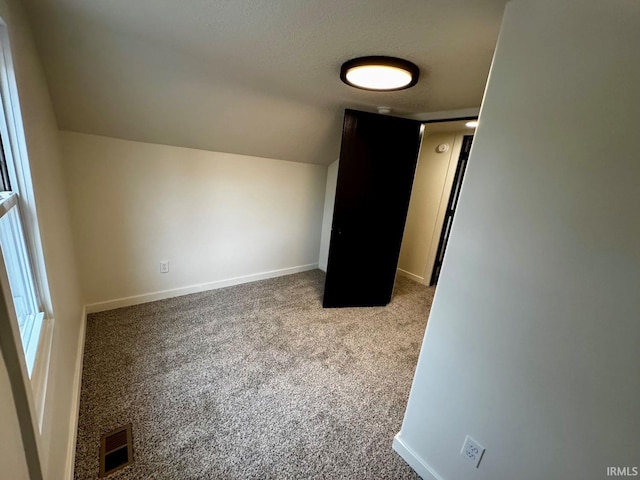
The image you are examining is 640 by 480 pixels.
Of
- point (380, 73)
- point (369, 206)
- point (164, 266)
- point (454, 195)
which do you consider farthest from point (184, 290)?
point (454, 195)

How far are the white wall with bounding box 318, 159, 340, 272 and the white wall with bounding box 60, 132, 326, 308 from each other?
12 centimetres

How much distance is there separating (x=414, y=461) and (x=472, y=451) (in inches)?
14.1

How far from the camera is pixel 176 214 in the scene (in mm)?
2590

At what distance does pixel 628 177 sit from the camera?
76 cm

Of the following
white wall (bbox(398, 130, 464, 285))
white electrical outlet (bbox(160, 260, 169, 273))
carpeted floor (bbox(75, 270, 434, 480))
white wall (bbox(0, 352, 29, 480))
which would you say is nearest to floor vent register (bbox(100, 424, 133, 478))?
carpeted floor (bbox(75, 270, 434, 480))

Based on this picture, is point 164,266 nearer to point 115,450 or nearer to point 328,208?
point 115,450

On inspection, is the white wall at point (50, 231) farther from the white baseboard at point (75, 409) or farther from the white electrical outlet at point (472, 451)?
the white electrical outlet at point (472, 451)

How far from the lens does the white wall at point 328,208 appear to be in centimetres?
352

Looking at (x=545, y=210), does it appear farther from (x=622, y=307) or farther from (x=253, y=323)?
(x=253, y=323)

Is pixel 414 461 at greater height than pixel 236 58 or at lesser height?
lesser

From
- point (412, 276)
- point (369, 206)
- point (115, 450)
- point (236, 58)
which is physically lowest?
point (115, 450)

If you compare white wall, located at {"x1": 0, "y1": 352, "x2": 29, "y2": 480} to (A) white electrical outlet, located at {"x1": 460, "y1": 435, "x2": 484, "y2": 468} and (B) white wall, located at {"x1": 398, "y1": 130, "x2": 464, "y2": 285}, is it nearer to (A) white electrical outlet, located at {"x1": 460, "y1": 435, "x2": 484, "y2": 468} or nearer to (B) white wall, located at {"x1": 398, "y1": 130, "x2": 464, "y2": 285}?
(A) white electrical outlet, located at {"x1": 460, "y1": 435, "x2": 484, "y2": 468}

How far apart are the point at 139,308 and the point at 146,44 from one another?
7.14ft

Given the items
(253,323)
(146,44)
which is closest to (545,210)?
(146,44)
